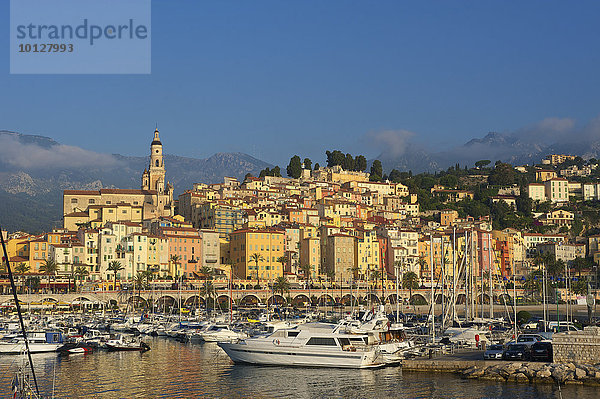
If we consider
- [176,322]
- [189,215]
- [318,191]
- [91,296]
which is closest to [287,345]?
[176,322]

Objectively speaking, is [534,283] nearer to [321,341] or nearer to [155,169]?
[155,169]

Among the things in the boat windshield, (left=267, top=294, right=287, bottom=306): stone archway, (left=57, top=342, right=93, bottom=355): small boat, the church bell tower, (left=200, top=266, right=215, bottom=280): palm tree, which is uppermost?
the church bell tower

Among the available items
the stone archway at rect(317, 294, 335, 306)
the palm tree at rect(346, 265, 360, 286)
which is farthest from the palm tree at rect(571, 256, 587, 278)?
the stone archway at rect(317, 294, 335, 306)

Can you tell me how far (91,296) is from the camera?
3361 inches

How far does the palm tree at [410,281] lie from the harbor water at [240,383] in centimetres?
6051

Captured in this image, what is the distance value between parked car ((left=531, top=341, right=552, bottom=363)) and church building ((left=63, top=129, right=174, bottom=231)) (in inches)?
3389

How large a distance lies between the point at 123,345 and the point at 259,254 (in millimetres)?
55130

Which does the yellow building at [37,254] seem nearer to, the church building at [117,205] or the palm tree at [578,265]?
the church building at [117,205]

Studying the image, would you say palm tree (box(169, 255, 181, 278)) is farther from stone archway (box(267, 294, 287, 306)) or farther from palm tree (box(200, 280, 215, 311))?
stone archway (box(267, 294, 287, 306))

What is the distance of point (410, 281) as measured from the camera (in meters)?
101

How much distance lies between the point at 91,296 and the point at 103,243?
540 inches

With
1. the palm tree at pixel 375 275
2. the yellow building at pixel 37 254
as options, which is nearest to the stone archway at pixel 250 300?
the palm tree at pixel 375 275

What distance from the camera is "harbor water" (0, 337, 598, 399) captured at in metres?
31.6

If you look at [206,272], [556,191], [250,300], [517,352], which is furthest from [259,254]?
[556,191]
